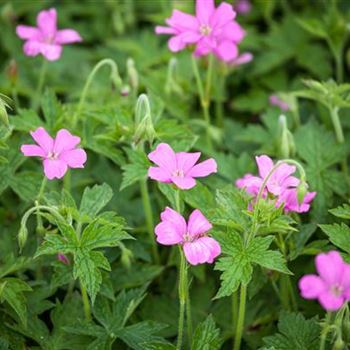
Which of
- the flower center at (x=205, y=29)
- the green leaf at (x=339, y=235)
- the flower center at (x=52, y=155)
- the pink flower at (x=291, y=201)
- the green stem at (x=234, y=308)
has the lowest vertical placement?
the green stem at (x=234, y=308)

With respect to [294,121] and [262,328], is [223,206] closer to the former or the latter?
[262,328]

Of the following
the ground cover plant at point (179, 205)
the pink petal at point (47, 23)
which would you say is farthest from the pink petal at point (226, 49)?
the pink petal at point (47, 23)

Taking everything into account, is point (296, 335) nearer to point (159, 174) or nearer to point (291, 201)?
point (291, 201)

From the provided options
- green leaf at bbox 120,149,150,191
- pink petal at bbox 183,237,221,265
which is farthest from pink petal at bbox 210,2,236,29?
pink petal at bbox 183,237,221,265

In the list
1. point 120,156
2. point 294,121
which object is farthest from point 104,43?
point 120,156

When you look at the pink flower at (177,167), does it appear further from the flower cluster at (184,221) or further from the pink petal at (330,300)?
the pink petal at (330,300)

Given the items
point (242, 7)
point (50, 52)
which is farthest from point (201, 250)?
point (242, 7)

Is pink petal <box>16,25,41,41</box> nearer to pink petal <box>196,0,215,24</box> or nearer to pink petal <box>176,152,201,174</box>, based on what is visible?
pink petal <box>196,0,215,24</box>

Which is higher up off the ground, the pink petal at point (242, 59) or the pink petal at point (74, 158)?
the pink petal at point (74, 158)
